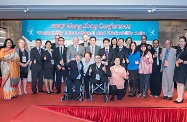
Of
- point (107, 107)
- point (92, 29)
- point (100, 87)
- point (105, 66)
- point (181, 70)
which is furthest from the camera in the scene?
point (92, 29)

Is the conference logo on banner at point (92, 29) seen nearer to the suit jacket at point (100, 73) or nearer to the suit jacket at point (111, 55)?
the suit jacket at point (111, 55)

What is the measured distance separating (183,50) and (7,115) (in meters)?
3.27

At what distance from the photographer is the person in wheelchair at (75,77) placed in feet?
13.9

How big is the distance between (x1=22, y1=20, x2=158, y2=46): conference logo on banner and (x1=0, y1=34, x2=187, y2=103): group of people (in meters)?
1.93

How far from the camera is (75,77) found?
4.23 meters

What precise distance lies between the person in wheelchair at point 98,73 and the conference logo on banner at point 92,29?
8.75 ft

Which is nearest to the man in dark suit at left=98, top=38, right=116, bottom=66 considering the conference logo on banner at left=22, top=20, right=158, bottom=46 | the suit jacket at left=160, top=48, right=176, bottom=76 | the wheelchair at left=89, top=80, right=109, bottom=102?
the wheelchair at left=89, top=80, right=109, bottom=102

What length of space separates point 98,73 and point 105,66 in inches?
10.4

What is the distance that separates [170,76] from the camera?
4320 millimetres

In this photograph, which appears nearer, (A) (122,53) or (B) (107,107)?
(B) (107,107)

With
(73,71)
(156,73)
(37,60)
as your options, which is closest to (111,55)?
(73,71)

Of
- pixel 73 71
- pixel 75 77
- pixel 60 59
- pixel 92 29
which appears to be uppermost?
pixel 92 29

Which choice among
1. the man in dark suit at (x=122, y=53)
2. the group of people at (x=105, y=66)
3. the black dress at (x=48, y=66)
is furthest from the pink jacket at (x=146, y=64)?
the black dress at (x=48, y=66)

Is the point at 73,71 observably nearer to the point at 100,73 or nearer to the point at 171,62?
the point at 100,73
